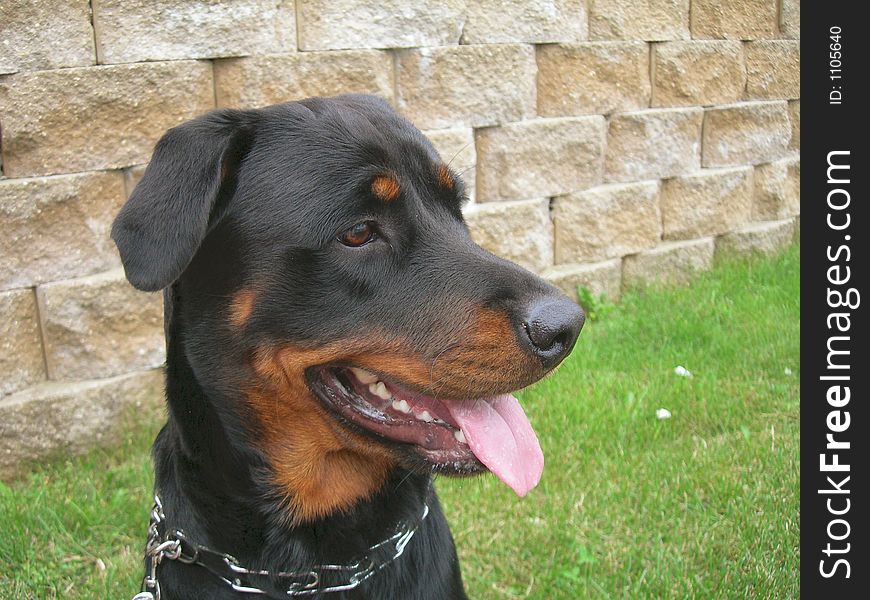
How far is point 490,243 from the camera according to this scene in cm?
549

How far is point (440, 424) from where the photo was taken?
240cm

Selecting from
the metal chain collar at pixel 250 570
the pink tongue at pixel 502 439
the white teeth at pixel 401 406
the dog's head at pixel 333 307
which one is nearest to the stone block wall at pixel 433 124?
the dog's head at pixel 333 307

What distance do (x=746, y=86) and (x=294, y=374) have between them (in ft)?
17.7

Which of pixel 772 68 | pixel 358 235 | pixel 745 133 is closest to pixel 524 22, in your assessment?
pixel 745 133

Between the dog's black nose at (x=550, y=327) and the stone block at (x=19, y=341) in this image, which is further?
the stone block at (x=19, y=341)

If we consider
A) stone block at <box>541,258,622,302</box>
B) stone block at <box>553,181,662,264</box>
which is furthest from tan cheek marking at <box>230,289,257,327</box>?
stone block at <box>553,181,662,264</box>

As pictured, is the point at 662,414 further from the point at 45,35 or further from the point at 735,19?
the point at 735,19

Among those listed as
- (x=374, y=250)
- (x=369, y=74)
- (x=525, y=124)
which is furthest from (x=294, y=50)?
(x=374, y=250)

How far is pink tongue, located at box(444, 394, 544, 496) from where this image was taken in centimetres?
234

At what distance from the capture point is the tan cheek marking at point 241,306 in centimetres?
240

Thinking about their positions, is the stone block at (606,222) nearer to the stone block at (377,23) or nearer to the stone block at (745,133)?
the stone block at (745,133)

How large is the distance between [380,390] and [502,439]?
34cm

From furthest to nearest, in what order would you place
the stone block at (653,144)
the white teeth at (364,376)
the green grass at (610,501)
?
the stone block at (653,144) → the green grass at (610,501) → the white teeth at (364,376)
